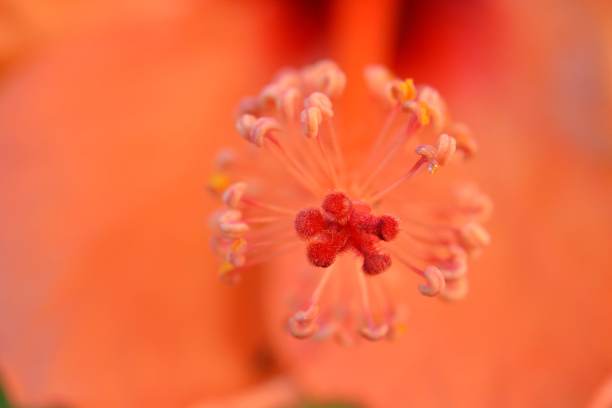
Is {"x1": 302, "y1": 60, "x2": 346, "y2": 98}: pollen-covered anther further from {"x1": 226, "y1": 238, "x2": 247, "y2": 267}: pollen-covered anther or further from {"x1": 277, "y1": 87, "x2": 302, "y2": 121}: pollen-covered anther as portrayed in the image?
{"x1": 226, "y1": 238, "x2": 247, "y2": 267}: pollen-covered anther

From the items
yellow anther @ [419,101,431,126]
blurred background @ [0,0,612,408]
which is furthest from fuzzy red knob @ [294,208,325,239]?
blurred background @ [0,0,612,408]

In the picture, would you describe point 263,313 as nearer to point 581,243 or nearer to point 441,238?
point 441,238

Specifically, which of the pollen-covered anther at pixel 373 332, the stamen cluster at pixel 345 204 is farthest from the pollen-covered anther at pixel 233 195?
the pollen-covered anther at pixel 373 332

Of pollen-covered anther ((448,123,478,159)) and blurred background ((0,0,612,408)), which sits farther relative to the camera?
blurred background ((0,0,612,408))

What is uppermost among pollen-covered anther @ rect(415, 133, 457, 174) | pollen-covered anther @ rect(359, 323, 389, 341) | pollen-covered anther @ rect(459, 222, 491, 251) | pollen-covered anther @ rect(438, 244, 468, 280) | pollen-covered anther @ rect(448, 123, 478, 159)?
pollen-covered anther @ rect(448, 123, 478, 159)

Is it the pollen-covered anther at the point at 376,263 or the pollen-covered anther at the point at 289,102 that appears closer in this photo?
the pollen-covered anther at the point at 376,263

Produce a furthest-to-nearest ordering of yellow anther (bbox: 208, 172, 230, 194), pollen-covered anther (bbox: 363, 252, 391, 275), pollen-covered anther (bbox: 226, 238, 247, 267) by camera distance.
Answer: yellow anther (bbox: 208, 172, 230, 194)
pollen-covered anther (bbox: 226, 238, 247, 267)
pollen-covered anther (bbox: 363, 252, 391, 275)

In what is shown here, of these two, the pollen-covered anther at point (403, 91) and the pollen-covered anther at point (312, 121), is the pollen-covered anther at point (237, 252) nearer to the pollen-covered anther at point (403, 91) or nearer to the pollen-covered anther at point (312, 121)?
the pollen-covered anther at point (312, 121)
